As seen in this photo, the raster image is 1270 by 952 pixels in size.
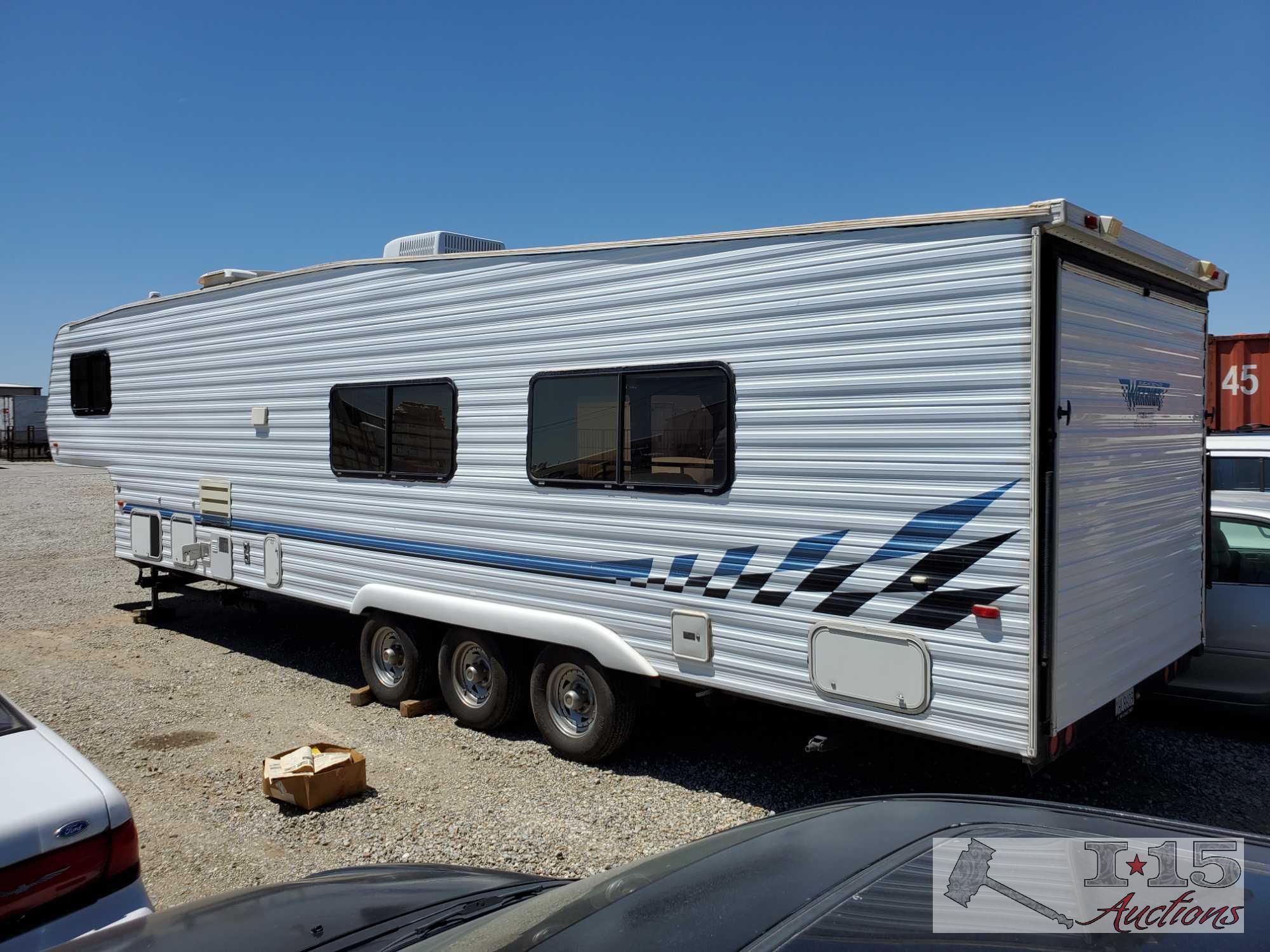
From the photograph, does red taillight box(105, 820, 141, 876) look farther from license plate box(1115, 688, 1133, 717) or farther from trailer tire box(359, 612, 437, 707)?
license plate box(1115, 688, 1133, 717)

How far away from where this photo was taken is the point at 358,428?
6840mm

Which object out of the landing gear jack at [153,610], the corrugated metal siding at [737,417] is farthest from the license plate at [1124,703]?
the landing gear jack at [153,610]

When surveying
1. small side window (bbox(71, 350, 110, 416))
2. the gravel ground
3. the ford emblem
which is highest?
small side window (bbox(71, 350, 110, 416))

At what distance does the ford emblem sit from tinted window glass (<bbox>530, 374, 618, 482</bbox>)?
10.2 ft

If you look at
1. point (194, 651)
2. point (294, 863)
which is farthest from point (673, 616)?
point (194, 651)

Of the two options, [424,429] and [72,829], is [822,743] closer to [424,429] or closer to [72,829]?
[72,829]

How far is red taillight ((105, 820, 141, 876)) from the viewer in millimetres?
2896

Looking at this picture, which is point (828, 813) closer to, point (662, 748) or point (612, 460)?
point (612, 460)

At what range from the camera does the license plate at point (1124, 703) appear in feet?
14.9

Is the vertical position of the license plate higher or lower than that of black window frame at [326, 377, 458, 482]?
lower

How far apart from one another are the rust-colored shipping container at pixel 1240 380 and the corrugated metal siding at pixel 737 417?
8.46 m

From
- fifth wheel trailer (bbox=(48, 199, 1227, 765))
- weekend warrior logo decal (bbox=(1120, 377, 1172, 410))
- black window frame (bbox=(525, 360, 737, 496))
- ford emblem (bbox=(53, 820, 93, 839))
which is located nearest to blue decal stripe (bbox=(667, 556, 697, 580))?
fifth wheel trailer (bbox=(48, 199, 1227, 765))

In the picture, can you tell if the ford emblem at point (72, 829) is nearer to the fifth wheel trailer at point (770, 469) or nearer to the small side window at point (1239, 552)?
the fifth wheel trailer at point (770, 469)

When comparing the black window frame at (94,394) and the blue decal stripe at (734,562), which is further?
the black window frame at (94,394)
